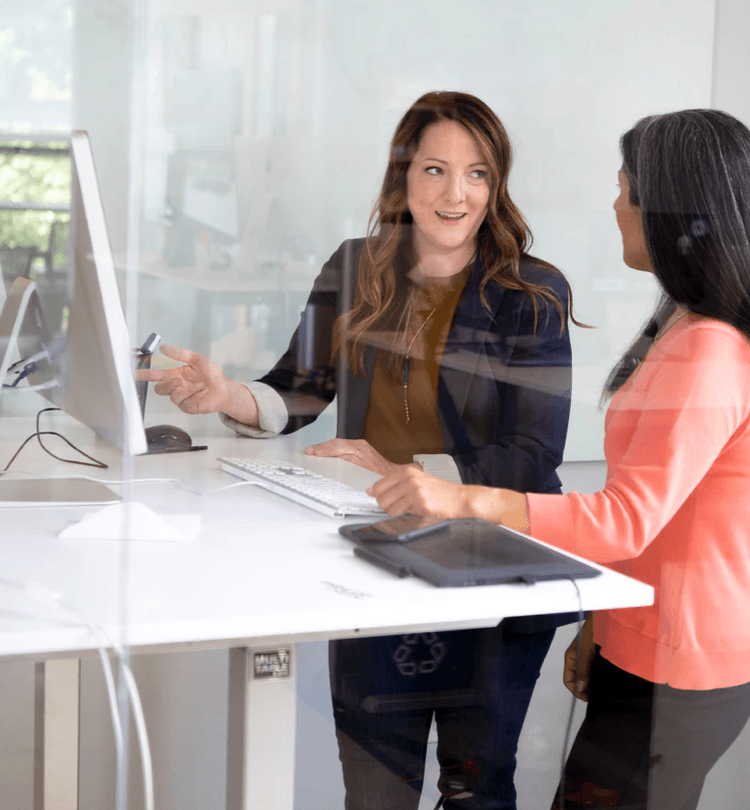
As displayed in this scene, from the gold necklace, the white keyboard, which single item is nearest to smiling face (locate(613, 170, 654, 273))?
the gold necklace

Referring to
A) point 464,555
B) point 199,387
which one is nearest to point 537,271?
point 199,387

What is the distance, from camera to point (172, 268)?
1424 mm

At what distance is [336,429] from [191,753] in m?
0.60

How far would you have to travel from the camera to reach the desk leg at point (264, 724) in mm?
864

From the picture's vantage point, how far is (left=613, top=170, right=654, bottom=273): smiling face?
1.36m

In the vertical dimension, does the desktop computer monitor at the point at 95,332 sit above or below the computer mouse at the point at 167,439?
above

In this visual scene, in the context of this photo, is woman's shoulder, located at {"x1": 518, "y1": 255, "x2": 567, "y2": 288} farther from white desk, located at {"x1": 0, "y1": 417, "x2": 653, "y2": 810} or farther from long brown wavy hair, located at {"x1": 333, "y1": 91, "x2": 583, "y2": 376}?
white desk, located at {"x1": 0, "y1": 417, "x2": 653, "y2": 810}

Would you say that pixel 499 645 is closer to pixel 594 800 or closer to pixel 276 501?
pixel 594 800

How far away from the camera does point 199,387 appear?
4.96ft

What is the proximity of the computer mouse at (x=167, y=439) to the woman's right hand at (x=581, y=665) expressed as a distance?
2.32 ft

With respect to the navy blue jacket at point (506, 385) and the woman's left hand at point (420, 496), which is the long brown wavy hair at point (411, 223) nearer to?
the navy blue jacket at point (506, 385)

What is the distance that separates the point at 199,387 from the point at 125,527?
23.2 inches

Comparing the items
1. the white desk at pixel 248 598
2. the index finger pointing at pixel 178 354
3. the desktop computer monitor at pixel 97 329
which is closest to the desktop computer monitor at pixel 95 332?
the desktop computer monitor at pixel 97 329

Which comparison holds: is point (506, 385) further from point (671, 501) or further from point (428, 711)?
point (428, 711)
